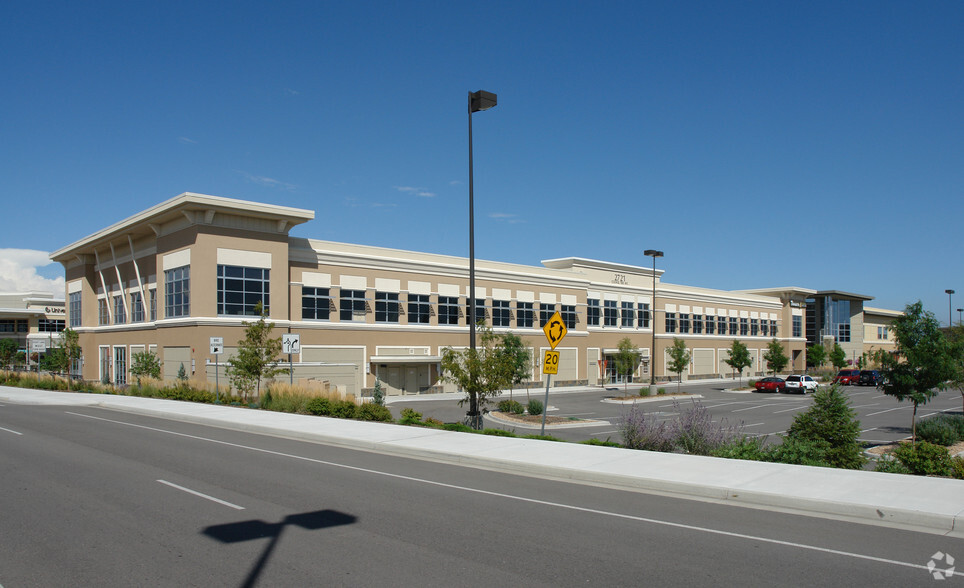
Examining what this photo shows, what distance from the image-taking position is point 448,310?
49.5 metres

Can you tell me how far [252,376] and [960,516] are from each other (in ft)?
88.8

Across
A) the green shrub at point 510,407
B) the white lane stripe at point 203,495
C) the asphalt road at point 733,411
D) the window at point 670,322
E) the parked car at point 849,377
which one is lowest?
the parked car at point 849,377

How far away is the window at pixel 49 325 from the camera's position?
3590 inches

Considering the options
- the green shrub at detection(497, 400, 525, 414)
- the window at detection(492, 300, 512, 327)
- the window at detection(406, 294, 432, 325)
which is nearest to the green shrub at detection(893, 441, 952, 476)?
the green shrub at detection(497, 400, 525, 414)

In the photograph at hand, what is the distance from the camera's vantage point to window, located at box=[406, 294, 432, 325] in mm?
47188

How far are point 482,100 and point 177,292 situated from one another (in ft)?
87.6

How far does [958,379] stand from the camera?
22.8m

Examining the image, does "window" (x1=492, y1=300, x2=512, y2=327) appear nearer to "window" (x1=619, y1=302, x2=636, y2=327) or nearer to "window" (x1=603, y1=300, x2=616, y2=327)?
"window" (x1=603, y1=300, x2=616, y2=327)

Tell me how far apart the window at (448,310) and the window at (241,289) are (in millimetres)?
13337

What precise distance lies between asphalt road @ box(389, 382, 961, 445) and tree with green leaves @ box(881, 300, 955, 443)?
2.18 meters

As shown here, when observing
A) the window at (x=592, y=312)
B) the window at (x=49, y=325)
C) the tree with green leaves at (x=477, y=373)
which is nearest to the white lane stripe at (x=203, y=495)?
the tree with green leaves at (x=477, y=373)

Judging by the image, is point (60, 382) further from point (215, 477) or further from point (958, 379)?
point (958, 379)

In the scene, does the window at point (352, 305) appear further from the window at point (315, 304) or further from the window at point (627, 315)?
the window at point (627, 315)

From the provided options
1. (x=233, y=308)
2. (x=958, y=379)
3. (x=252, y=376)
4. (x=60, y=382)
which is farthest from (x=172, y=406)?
(x=958, y=379)
